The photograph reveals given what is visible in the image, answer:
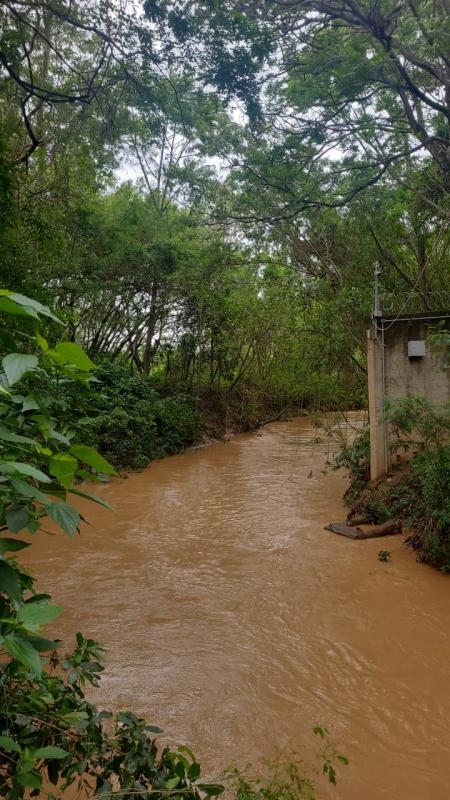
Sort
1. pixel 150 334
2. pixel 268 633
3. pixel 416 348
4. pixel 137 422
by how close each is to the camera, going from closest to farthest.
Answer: pixel 268 633, pixel 416 348, pixel 137 422, pixel 150 334

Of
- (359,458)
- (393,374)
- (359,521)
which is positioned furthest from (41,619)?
(359,458)

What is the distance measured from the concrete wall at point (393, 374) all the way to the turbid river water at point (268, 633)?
49.7 inches

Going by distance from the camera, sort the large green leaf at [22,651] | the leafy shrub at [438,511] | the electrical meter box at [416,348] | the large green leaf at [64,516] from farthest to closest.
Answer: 1. the electrical meter box at [416,348]
2. the leafy shrub at [438,511]
3. the large green leaf at [64,516]
4. the large green leaf at [22,651]

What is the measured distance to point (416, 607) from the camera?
4441 millimetres

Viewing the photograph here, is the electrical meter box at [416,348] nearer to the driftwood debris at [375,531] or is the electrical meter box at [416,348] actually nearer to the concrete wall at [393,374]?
the concrete wall at [393,374]

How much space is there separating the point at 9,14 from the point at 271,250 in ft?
19.3

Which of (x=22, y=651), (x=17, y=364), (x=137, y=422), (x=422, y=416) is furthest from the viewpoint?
(x=137, y=422)

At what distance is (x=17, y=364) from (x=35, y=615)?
46 cm

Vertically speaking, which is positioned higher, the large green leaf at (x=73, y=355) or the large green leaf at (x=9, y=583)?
the large green leaf at (x=73, y=355)

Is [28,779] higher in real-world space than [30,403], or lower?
lower

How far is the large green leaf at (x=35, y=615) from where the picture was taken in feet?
2.80

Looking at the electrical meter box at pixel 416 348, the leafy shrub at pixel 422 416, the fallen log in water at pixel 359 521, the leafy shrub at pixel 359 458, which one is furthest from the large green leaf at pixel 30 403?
the leafy shrub at pixel 359 458

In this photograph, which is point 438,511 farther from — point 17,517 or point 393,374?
point 17,517

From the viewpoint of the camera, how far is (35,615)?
88 cm
